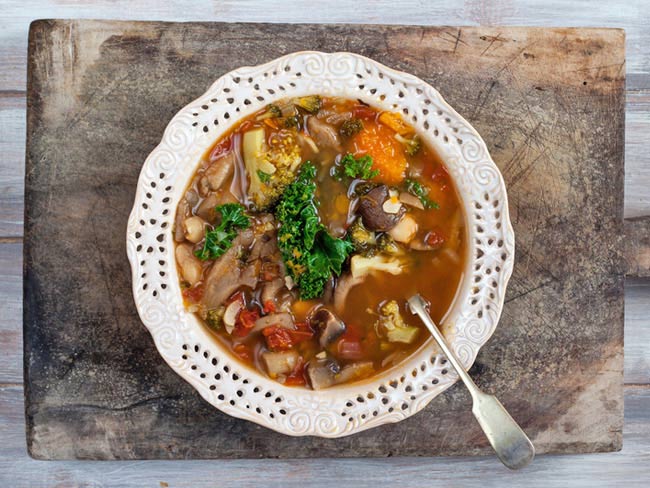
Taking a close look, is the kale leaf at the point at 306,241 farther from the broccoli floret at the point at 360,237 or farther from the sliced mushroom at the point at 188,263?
the sliced mushroom at the point at 188,263

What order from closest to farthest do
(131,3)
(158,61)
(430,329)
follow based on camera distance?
1. (430,329)
2. (158,61)
3. (131,3)

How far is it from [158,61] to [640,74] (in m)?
3.24

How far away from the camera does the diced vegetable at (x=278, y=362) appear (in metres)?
3.47

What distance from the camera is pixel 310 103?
3455 millimetres

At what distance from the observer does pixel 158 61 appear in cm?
377

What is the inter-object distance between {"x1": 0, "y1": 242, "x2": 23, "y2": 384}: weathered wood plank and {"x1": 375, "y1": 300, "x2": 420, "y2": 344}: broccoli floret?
2.48 meters

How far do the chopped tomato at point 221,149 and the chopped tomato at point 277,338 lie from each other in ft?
A: 3.24

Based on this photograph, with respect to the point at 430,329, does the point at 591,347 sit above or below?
below

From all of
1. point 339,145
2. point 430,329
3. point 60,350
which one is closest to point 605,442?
point 430,329

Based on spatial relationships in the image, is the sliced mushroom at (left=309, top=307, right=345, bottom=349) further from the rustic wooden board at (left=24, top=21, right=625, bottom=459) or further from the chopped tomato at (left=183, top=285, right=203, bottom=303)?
the rustic wooden board at (left=24, top=21, right=625, bottom=459)

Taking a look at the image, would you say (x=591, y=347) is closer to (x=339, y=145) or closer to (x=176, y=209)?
(x=339, y=145)

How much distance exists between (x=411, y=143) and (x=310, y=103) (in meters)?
0.60

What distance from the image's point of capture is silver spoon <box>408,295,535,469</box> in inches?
132

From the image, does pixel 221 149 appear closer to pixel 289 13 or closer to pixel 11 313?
pixel 289 13
